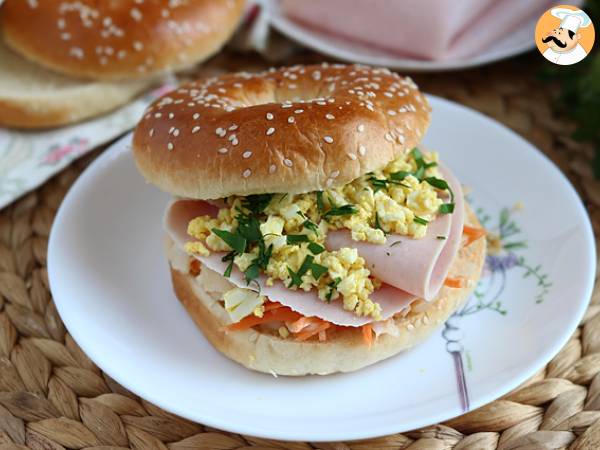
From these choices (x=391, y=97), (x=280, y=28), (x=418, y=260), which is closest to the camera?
(x=418, y=260)

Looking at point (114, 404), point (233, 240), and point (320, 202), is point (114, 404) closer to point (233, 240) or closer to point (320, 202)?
point (233, 240)

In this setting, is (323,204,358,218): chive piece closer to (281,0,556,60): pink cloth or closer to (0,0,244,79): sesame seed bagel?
(0,0,244,79): sesame seed bagel

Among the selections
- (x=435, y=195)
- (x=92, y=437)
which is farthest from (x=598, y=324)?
(x=92, y=437)

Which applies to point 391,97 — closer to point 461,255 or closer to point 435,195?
point 435,195

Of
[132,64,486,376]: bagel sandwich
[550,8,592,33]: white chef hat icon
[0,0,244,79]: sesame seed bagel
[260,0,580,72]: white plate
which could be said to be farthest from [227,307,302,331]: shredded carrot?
[260,0,580,72]: white plate

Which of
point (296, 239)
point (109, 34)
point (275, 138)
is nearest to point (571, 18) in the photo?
point (275, 138)

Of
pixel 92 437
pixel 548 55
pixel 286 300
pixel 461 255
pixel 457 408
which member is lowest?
pixel 92 437
